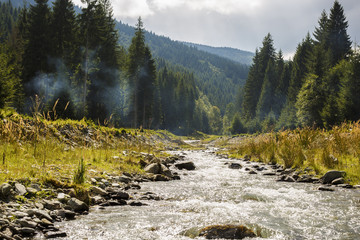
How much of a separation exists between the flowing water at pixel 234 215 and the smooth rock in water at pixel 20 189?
1.13 metres

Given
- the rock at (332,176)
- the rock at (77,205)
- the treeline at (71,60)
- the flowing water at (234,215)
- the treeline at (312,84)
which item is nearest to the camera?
the flowing water at (234,215)

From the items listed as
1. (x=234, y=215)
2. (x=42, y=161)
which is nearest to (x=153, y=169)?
(x=42, y=161)

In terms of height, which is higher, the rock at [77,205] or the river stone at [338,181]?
the river stone at [338,181]

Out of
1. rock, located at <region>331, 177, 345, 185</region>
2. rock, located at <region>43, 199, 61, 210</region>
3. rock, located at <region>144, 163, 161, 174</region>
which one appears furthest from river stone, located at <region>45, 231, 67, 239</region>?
rock, located at <region>331, 177, 345, 185</region>

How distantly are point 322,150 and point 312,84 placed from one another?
30.2 metres

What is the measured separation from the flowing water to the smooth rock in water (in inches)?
44.7

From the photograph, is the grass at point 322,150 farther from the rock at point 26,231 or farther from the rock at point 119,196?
the rock at point 26,231

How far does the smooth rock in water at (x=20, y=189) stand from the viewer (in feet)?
16.8

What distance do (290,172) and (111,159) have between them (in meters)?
8.42

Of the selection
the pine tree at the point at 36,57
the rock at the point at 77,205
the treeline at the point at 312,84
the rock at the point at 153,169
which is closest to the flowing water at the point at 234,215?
the rock at the point at 77,205

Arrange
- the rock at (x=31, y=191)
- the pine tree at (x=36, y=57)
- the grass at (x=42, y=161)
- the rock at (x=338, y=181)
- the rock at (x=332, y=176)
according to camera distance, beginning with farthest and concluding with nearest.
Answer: the pine tree at (x=36, y=57) → the rock at (x=332, y=176) → the rock at (x=338, y=181) → the grass at (x=42, y=161) → the rock at (x=31, y=191)

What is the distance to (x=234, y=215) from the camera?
5797 mm

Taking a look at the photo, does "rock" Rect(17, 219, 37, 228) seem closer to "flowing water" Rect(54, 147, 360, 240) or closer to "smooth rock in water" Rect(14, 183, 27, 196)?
"flowing water" Rect(54, 147, 360, 240)

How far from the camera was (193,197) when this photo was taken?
7.60 metres
